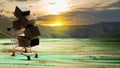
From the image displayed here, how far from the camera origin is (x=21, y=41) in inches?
590

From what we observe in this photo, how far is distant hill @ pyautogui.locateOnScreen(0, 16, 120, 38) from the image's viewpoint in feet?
351

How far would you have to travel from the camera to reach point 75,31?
153 metres

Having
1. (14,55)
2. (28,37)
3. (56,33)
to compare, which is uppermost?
(28,37)

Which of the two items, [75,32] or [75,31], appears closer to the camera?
[75,32]

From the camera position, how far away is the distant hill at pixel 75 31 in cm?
10686

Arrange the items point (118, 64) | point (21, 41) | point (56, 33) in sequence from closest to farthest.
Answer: point (118, 64), point (21, 41), point (56, 33)

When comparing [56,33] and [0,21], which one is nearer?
[0,21]

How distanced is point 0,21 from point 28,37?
10265cm

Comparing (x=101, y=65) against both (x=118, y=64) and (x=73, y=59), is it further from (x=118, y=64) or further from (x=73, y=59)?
(x=73, y=59)

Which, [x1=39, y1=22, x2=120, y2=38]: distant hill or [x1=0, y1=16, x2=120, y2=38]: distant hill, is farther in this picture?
[x1=39, y1=22, x2=120, y2=38]: distant hill

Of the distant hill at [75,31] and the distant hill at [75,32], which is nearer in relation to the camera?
the distant hill at [75,31]

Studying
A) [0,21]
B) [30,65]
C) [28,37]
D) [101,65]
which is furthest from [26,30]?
[0,21]

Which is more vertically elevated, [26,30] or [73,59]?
[26,30]

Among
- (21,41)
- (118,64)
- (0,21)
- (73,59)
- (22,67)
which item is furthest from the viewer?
(0,21)
